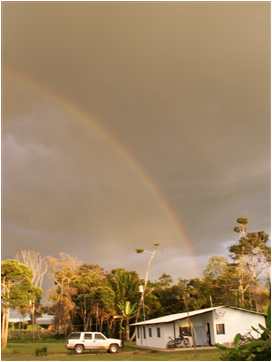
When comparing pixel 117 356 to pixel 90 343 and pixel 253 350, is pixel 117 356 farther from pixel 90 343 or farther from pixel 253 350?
pixel 253 350

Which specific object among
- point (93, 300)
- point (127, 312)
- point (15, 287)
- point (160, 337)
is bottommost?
point (160, 337)

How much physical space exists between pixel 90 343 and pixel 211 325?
461cm

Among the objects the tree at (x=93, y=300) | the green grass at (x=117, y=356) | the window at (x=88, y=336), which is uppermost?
the tree at (x=93, y=300)

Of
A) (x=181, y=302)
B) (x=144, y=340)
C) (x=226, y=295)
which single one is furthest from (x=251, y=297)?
(x=144, y=340)

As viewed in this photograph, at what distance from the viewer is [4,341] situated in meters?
23.3

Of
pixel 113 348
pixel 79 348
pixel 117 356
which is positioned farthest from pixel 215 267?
pixel 117 356

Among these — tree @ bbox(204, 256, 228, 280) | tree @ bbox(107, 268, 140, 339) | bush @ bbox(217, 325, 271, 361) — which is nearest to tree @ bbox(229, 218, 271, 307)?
tree @ bbox(204, 256, 228, 280)

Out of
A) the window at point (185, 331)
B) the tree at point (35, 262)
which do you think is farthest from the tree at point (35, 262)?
the window at point (185, 331)

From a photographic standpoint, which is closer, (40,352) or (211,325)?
(40,352)

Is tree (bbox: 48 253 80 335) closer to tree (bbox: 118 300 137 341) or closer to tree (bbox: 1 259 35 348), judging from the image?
tree (bbox: 118 300 137 341)

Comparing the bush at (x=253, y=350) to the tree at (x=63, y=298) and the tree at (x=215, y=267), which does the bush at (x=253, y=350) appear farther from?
the tree at (x=215, y=267)

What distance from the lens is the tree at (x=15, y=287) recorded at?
21.2 meters

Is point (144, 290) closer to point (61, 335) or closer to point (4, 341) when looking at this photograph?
point (61, 335)

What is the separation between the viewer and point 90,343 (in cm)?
1959
